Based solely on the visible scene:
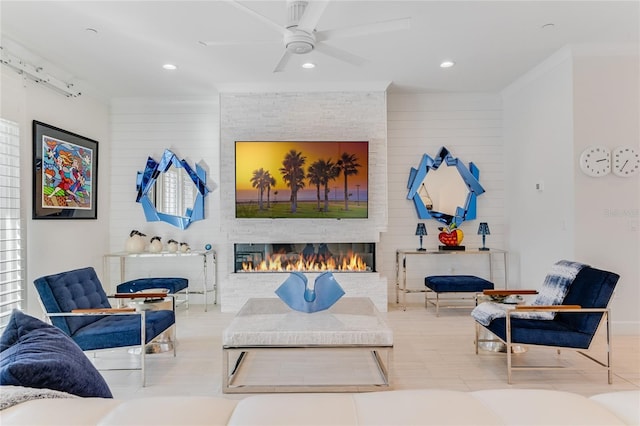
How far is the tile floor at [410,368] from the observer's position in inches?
120

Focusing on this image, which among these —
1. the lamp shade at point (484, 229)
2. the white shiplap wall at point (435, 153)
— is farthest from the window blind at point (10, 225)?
the lamp shade at point (484, 229)

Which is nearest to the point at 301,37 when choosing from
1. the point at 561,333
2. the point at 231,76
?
the point at 231,76

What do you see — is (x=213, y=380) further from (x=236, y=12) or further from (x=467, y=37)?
(x=467, y=37)

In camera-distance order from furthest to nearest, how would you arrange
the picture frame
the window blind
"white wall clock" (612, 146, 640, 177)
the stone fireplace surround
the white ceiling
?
the stone fireplace surround → the picture frame → "white wall clock" (612, 146, 640, 177) → the window blind → the white ceiling

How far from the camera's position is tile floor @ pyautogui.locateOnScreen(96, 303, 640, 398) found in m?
3.04

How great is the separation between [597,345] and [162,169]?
564 centimetres

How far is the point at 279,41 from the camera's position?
3.25 metres

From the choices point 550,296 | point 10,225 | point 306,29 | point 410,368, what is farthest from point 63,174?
point 550,296

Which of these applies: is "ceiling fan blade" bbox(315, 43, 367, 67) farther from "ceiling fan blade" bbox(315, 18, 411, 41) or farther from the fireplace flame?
the fireplace flame

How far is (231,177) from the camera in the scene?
544 cm

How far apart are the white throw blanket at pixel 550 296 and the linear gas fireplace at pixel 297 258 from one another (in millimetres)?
2206

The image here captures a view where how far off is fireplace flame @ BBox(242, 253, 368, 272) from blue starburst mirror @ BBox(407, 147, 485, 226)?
1.24m

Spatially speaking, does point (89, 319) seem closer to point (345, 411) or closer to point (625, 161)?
point (345, 411)

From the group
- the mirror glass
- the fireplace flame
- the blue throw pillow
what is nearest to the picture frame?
the mirror glass
